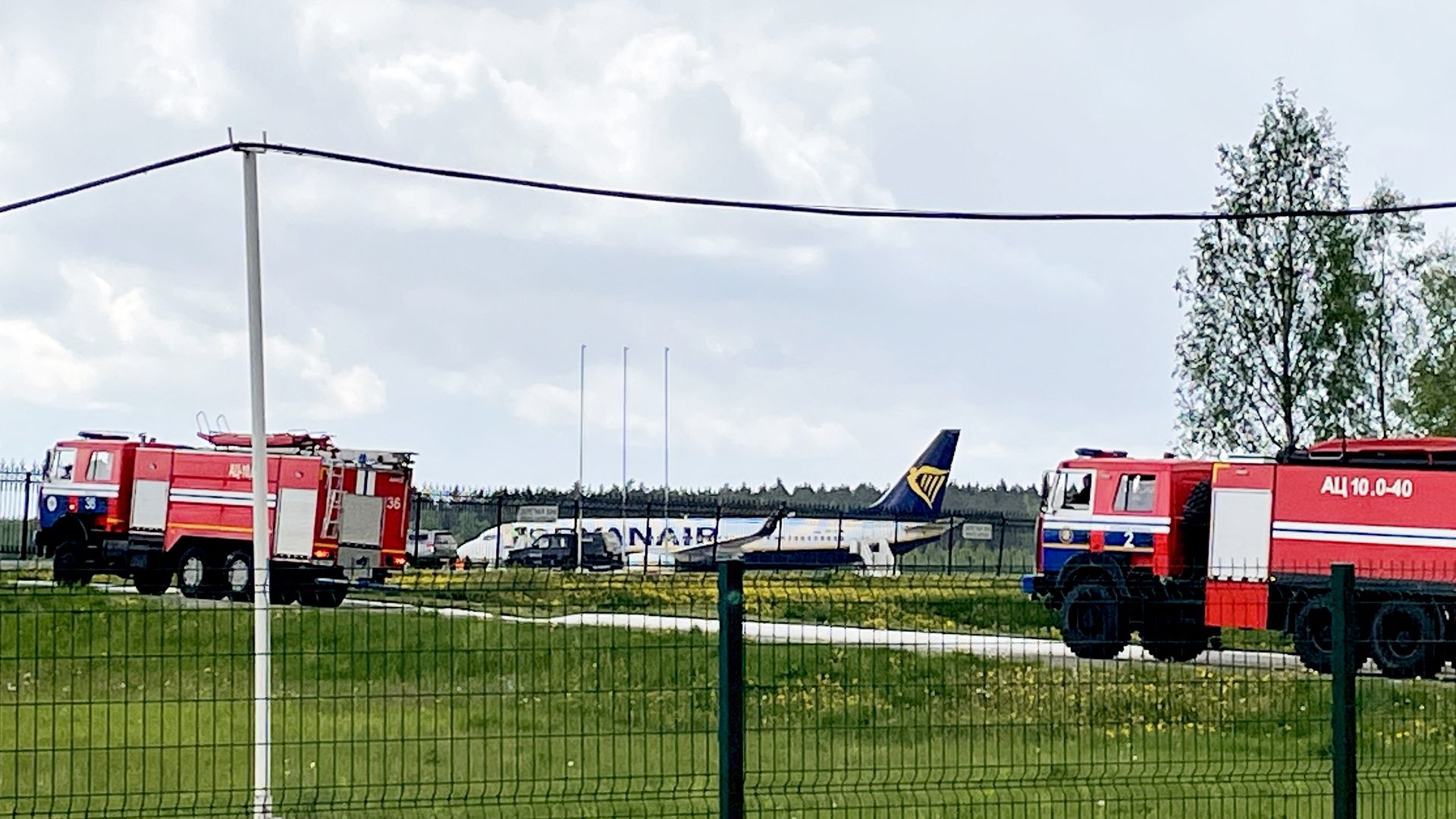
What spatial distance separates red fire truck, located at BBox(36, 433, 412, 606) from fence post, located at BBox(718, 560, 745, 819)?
27.0 metres

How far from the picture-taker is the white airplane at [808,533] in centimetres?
6356

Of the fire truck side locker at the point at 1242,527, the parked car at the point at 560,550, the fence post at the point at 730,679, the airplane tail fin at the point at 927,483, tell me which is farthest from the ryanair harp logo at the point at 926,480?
the fence post at the point at 730,679

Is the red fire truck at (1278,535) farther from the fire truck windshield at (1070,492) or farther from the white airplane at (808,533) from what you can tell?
the white airplane at (808,533)

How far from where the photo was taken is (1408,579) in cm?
2541

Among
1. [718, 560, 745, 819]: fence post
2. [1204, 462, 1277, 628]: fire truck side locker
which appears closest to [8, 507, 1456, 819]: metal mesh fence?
[718, 560, 745, 819]: fence post

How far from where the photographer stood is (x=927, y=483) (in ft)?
217

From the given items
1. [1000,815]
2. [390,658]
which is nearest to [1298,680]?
[1000,815]

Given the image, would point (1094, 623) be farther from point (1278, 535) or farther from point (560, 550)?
point (560, 550)

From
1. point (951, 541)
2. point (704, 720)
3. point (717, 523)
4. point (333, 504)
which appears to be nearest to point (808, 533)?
point (717, 523)

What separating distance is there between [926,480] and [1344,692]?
56403 mm

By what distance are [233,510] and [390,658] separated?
21.8 metres

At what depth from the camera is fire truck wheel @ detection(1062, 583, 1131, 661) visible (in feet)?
37.2

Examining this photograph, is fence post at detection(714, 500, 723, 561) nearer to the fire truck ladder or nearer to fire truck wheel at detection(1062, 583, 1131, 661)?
the fire truck ladder

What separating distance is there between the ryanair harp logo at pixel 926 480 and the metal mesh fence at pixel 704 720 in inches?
1940
